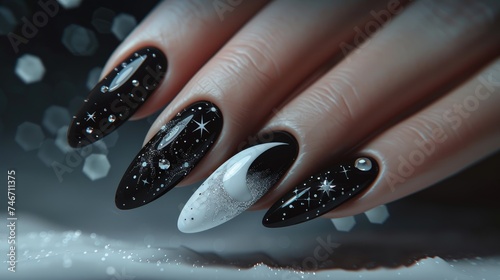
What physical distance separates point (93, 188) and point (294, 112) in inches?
8.2

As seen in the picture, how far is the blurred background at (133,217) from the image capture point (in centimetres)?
45

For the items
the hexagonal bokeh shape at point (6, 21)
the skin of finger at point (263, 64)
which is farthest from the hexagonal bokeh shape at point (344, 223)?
the hexagonal bokeh shape at point (6, 21)

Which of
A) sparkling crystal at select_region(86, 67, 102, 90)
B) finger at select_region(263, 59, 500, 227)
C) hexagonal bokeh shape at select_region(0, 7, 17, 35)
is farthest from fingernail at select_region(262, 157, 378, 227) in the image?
hexagonal bokeh shape at select_region(0, 7, 17, 35)

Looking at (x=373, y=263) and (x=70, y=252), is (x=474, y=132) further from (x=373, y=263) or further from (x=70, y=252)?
(x=70, y=252)

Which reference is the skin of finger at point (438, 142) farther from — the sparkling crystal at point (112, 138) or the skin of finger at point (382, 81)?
the sparkling crystal at point (112, 138)

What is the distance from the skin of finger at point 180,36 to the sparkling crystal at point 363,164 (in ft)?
0.59

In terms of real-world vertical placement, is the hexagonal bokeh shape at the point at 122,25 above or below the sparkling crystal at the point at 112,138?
above

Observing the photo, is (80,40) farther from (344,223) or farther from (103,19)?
(344,223)

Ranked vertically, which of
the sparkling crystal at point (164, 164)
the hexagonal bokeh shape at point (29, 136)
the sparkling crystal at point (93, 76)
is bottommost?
the sparkling crystal at point (164, 164)

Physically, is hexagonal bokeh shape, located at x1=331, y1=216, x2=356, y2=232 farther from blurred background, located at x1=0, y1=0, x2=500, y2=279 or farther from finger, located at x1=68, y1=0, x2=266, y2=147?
finger, located at x1=68, y1=0, x2=266, y2=147

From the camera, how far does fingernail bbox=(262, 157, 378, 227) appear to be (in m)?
0.42

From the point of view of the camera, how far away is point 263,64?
45 cm

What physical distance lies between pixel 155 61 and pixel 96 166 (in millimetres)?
116

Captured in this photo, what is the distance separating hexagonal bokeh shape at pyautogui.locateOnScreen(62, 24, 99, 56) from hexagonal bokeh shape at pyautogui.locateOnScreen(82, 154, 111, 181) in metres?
0.10
